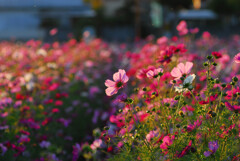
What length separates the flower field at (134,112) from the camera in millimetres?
1629

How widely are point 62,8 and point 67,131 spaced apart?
2509cm

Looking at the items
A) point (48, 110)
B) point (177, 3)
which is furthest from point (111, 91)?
point (177, 3)

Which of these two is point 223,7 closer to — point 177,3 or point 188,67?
point 177,3

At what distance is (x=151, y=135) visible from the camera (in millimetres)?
1771

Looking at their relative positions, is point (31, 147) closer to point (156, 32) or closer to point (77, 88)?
point (77, 88)

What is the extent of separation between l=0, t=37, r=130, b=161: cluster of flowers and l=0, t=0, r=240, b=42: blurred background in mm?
8823

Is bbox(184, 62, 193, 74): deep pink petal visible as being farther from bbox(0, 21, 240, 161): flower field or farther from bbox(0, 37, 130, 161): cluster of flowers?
bbox(0, 37, 130, 161): cluster of flowers

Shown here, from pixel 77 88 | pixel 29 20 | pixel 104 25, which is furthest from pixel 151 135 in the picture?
pixel 29 20

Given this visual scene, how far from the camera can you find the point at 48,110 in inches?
135

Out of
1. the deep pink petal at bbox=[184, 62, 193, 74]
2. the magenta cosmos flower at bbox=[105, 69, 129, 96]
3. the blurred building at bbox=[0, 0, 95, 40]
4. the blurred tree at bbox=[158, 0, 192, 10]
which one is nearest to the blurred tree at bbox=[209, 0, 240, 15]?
the blurred building at bbox=[0, 0, 95, 40]

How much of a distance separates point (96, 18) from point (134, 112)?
16.7 metres

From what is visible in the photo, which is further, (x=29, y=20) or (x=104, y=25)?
(x=29, y=20)

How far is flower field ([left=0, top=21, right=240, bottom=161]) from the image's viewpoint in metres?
1.63

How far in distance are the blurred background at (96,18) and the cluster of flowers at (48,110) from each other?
8823mm
